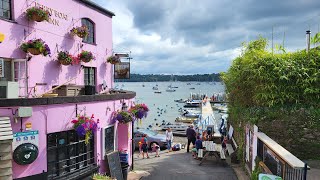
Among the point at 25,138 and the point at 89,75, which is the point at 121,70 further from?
the point at 25,138

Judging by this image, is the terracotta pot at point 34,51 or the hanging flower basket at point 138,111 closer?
the terracotta pot at point 34,51

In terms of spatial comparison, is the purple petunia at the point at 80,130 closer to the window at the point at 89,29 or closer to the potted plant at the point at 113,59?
the window at the point at 89,29

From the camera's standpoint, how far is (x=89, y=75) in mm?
15992

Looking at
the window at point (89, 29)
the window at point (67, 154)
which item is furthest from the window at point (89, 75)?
the window at point (67, 154)

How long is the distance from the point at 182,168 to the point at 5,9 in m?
11.2

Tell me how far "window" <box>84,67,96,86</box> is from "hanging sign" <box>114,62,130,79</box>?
1992 millimetres

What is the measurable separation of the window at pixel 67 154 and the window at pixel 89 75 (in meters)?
4.42

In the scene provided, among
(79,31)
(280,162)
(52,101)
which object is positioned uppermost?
(79,31)

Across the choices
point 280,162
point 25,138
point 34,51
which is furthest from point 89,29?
point 280,162

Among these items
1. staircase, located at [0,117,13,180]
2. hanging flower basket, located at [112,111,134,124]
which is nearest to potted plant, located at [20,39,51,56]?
staircase, located at [0,117,13,180]

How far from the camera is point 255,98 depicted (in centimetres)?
1406

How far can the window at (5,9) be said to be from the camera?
1072 cm

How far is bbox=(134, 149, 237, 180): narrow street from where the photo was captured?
15.1m

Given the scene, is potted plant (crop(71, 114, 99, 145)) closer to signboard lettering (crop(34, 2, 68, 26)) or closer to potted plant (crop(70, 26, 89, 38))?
potted plant (crop(70, 26, 89, 38))
